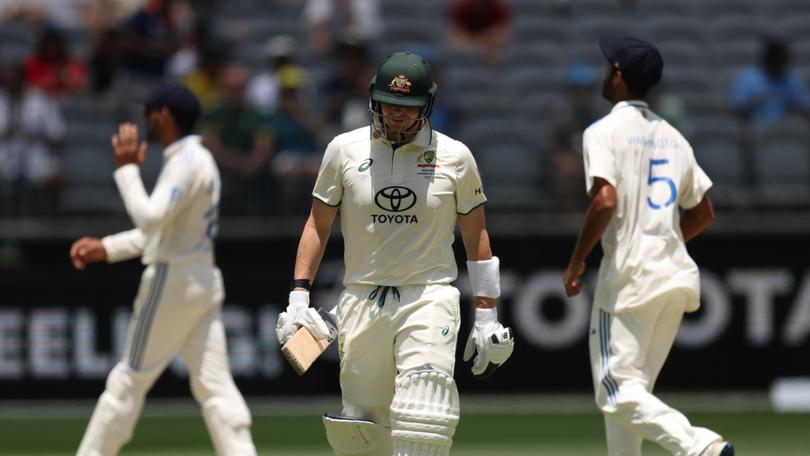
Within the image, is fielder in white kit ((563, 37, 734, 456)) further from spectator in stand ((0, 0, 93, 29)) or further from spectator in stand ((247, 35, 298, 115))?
spectator in stand ((0, 0, 93, 29))

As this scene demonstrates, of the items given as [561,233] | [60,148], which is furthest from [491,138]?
[60,148]

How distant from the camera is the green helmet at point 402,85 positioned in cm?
619

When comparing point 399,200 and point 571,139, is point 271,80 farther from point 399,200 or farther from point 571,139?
point 399,200

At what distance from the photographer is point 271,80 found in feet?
47.0

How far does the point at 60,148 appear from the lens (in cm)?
1314

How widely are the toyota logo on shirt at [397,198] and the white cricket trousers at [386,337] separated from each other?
353mm

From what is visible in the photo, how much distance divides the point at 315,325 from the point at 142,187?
1430 mm

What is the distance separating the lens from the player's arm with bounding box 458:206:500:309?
21.2 feet

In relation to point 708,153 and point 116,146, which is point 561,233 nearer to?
point 708,153

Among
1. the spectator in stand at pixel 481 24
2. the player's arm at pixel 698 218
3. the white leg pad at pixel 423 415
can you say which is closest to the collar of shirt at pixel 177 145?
the white leg pad at pixel 423 415

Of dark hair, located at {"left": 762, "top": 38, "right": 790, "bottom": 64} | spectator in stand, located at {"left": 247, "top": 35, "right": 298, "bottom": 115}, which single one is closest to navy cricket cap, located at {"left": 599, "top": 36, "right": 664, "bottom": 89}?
spectator in stand, located at {"left": 247, "top": 35, "right": 298, "bottom": 115}

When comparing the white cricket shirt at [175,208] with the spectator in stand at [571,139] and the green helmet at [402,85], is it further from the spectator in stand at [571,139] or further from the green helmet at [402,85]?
the spectator in stand at [571,139]

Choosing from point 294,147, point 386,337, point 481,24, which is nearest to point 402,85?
point 386,337

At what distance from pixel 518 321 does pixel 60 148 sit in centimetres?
440
